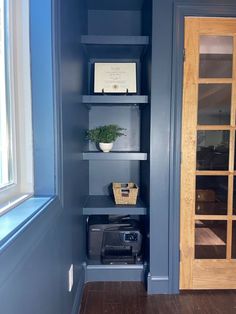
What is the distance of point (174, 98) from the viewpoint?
1.97m

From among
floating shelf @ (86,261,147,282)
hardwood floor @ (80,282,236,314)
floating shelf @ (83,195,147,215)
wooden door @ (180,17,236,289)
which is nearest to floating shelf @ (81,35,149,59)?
wooden door @ (180,17,236,289)

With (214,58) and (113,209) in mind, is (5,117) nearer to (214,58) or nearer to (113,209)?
(113,209)

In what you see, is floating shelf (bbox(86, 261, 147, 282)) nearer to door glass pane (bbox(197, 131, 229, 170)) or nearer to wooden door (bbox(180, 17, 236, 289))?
wooden door (bbox(180, 17, 236, 289))

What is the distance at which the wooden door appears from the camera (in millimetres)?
1985

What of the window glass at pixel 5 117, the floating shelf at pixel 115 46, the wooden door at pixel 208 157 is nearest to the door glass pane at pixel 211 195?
the wooden door at pixel 208 157

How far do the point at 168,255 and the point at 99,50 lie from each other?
171 centimetres

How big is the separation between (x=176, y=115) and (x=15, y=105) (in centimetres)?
121

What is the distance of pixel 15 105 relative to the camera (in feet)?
3.73

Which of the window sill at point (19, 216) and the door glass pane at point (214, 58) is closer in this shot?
the window sill at point (19, 216)

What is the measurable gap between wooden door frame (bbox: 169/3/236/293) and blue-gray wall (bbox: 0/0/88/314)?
2.42ft

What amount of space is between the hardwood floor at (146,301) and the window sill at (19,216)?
114cm

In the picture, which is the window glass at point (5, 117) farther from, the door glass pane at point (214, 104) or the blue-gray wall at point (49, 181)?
the door glass pane at point (214, 104)

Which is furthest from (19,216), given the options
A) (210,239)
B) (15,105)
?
(210,239)

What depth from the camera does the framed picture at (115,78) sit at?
2.23 m
